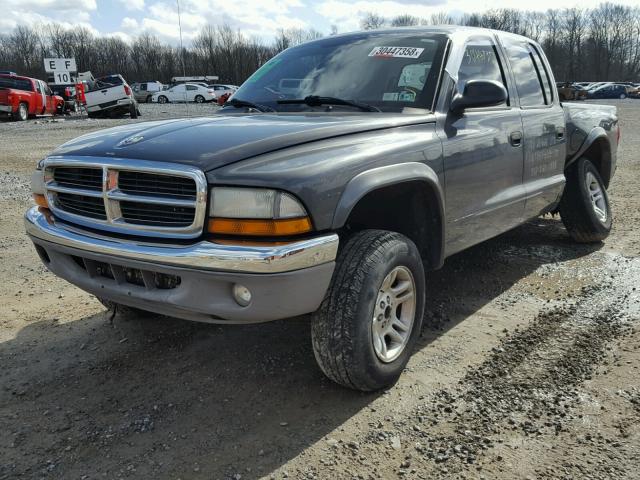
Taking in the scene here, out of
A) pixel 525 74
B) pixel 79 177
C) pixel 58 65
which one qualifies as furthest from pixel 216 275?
pixel 58 65

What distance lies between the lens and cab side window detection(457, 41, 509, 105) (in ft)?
12.5

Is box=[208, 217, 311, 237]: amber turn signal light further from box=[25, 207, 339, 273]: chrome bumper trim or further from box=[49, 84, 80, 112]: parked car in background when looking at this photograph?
box=[49, 84, 80, 112]: parked car in background

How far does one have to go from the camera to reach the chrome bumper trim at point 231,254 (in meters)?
2.39

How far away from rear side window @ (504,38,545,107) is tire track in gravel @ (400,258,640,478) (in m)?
1.62

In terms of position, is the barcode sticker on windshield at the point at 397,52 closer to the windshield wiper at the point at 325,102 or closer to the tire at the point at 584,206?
the windshield wiper at the point at 325,102

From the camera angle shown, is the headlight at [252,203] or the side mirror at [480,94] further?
the side mirror at [480,94]

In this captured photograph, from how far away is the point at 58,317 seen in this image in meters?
4.10

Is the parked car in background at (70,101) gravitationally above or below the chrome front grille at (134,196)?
above

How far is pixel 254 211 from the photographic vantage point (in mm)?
2443

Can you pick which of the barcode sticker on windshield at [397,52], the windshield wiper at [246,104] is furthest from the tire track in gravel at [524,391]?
the windshield wiper at [246,104]

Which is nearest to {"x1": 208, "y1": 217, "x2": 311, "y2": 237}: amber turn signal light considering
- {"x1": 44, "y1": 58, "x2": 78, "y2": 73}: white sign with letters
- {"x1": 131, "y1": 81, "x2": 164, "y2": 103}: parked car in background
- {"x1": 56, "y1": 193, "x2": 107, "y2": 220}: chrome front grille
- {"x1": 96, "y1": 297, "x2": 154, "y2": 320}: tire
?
{"x1": 56, "y1": 193, "x2": 107, "y2": 220}: chrome front grille

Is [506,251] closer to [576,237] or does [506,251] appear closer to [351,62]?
[576,237]

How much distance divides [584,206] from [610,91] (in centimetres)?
5494

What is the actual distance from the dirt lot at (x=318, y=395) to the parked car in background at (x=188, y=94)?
39.5m
